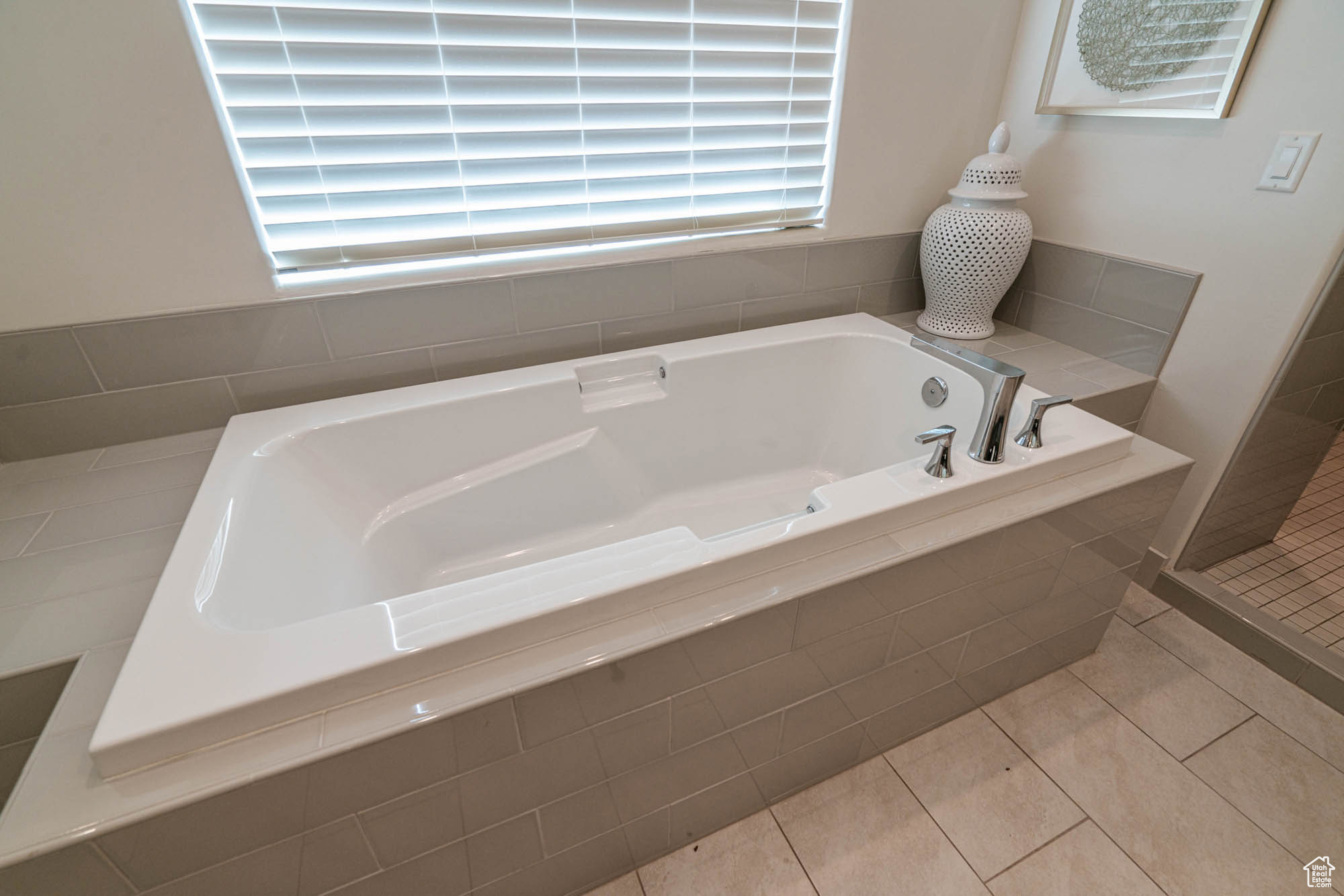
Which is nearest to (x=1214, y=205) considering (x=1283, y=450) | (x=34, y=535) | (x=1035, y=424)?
(x=1283, y=450)

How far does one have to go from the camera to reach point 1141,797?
127 cm

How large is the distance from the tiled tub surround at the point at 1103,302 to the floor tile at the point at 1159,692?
748mm

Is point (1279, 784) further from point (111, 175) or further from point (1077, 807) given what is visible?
point (111, 175)

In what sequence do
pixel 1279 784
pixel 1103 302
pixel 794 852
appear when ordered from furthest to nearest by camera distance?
1. pixel 1103 302
2. pixel 1279 784
3. pixel 794 852

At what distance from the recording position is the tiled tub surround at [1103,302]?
5.22 ft


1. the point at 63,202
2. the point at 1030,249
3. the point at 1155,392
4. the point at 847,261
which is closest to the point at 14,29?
the point at 63,202

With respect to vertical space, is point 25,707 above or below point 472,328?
below

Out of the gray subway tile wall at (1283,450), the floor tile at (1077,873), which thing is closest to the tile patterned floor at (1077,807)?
the floor tile at (1077,873)

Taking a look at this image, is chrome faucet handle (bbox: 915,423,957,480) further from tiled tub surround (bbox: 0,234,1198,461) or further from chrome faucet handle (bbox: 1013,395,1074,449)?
tiled tub surround (bbox: 0,234,1198,461)

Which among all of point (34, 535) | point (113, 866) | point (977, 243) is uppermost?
point (977, 243)

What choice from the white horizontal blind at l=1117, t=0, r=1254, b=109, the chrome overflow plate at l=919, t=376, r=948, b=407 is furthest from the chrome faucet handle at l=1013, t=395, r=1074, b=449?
the white horizontal blind at l=1117, t=0, r=1254, b=109

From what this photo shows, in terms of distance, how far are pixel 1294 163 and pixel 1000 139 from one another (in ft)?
1.97

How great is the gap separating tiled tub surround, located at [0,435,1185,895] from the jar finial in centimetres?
88

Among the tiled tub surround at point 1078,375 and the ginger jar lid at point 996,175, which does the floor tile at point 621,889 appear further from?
the ginger jar lid at point 996,175
